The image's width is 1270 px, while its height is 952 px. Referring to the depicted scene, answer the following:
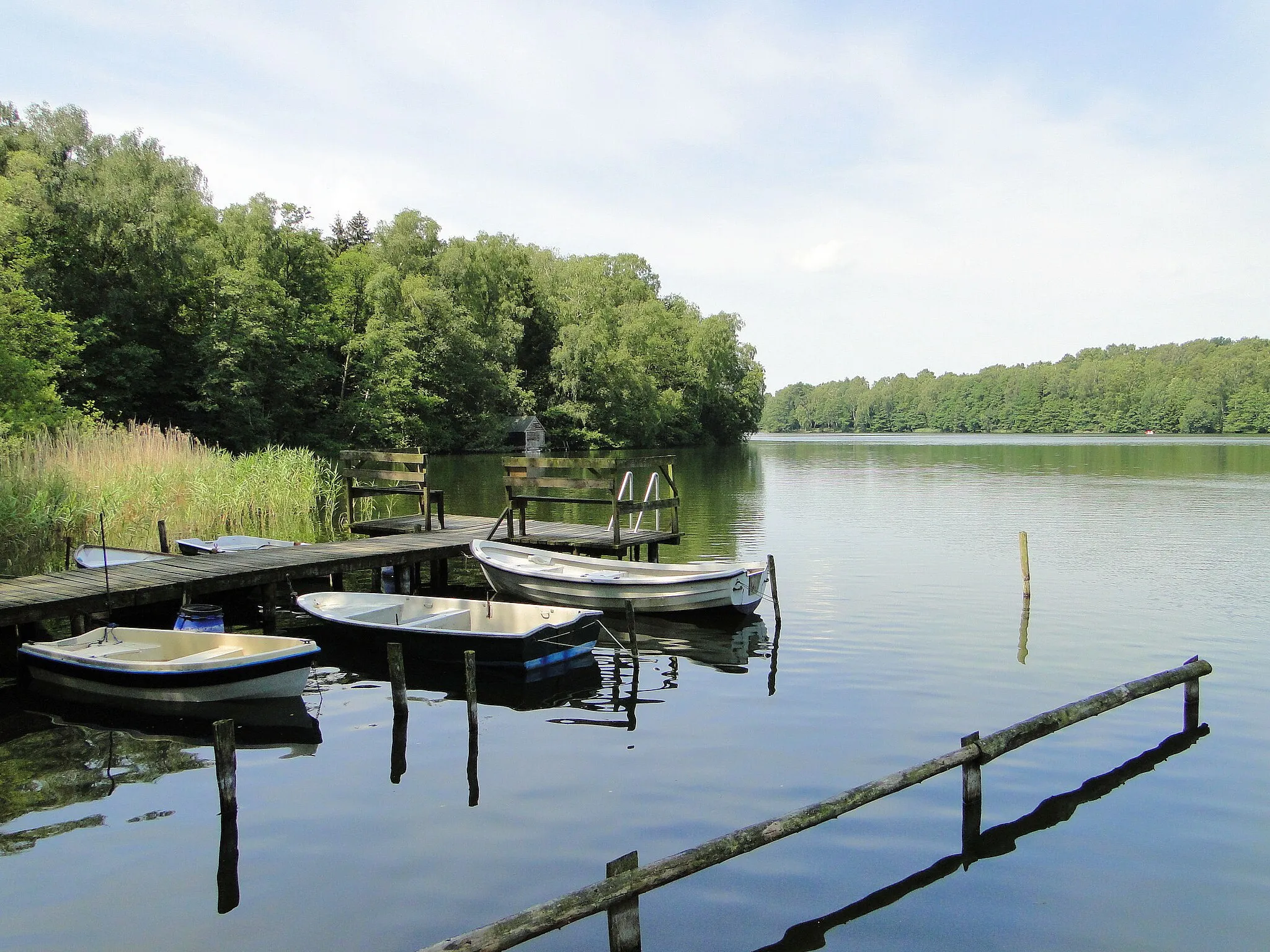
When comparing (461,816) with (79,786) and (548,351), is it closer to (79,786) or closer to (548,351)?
(79,786)

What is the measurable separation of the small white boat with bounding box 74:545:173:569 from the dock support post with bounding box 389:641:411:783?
6.30 m

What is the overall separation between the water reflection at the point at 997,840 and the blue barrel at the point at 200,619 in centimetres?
803

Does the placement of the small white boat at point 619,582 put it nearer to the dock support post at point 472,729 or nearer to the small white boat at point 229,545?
the small white boat at point 229,545

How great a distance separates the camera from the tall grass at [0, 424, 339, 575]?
15414 millimetres

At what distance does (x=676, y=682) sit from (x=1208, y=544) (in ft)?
57.2

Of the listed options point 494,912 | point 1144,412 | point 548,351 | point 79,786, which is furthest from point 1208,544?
point 1144,412

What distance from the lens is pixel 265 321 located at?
139 feet

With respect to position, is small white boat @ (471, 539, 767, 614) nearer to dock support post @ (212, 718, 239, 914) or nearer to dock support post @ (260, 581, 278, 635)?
dock support post @ (260, 581, 278, 635)

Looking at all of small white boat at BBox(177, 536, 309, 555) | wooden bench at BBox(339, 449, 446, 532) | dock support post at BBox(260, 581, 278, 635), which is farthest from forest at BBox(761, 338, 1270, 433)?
dock support post at BBox(260, 581, 278, 635)

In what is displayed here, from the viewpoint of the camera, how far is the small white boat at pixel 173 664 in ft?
29.9

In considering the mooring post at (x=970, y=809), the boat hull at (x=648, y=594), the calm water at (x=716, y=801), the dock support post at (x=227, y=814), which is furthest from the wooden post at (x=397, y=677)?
the mooring post at (x=970, y=809)

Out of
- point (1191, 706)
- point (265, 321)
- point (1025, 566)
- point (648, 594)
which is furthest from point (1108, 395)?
point (1191, 706)

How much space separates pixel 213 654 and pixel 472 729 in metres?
3.13

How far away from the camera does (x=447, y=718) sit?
386 inches
